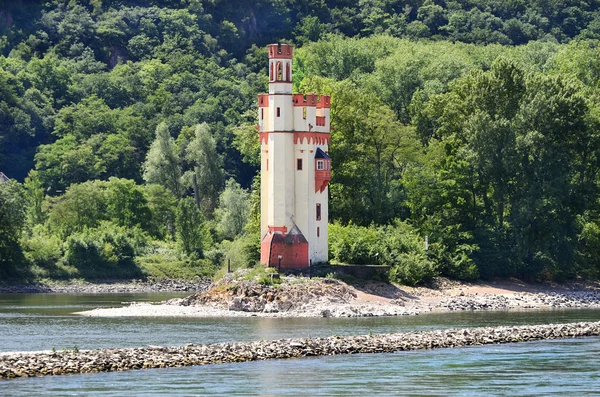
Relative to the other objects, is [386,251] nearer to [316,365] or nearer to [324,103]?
[324,103]

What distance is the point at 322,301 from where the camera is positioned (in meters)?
86.1

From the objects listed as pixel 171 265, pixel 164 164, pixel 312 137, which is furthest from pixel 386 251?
pixel 164 164

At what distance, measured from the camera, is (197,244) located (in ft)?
402

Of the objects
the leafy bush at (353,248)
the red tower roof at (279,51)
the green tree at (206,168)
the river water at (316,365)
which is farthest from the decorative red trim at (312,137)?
the green tree at (206,168)

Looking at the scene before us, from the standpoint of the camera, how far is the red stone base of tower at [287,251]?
298 feet

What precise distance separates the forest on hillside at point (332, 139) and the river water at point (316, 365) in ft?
52.6

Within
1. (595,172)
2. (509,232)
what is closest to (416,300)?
(509,232)

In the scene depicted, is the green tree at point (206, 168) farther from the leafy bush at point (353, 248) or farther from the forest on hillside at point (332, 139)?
the leafy bush at point (353, 248)

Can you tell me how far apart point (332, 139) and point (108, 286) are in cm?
1935

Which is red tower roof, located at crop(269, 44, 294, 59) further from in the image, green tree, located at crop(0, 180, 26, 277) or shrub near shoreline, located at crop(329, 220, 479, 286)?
green tree, located at crop(0, 180, 26, 277)

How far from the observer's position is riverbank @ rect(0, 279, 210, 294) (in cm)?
10925

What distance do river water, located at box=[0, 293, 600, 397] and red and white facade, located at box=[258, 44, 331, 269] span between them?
9.20 meters

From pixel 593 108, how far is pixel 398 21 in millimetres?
84902

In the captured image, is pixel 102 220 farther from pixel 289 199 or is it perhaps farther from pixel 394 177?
pixel 289 199
